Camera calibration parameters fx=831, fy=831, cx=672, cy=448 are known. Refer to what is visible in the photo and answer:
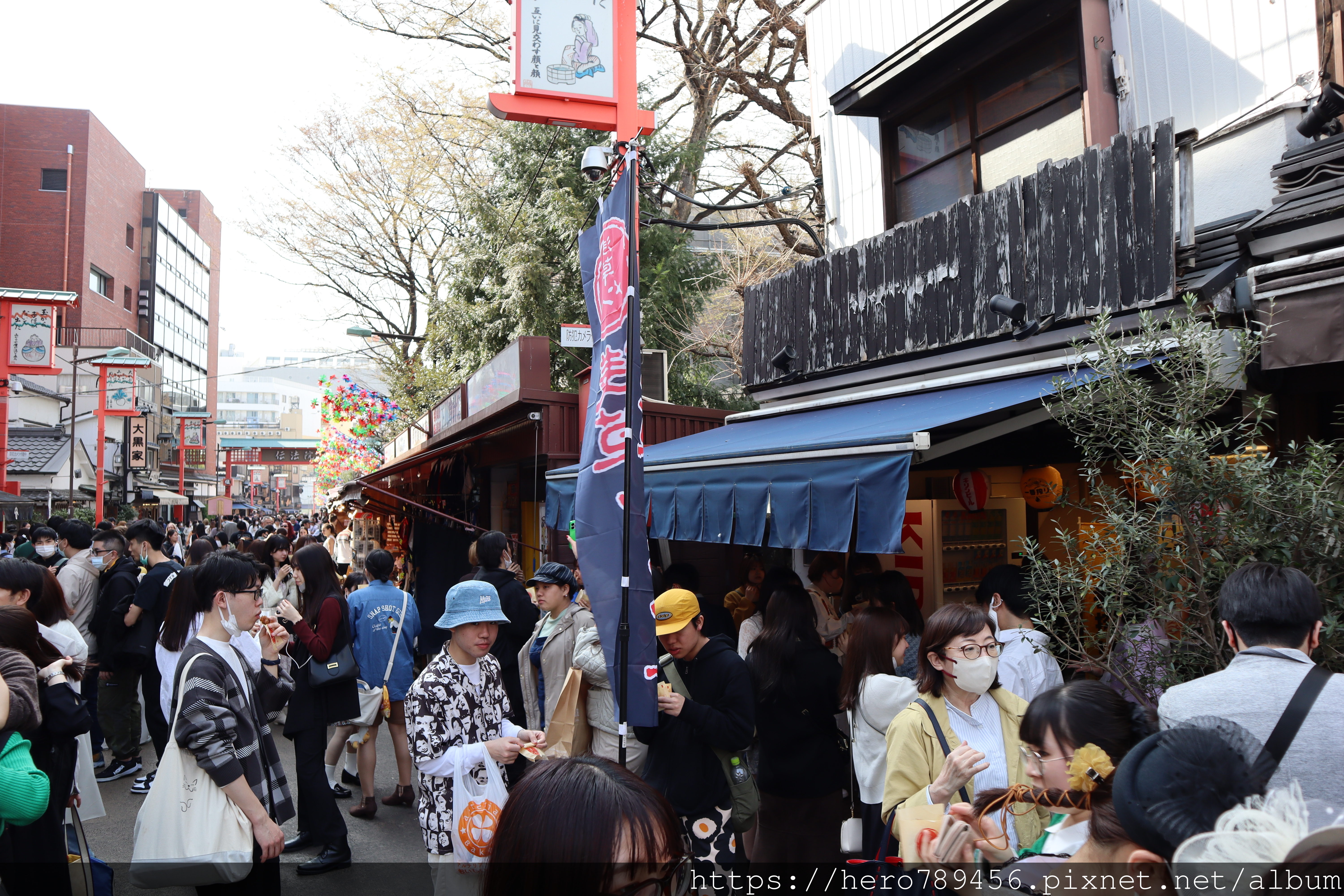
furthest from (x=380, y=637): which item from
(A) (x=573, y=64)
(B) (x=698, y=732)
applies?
(A) (x=573, y=64)

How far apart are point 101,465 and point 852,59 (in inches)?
1038

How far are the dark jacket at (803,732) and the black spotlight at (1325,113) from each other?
4.07m

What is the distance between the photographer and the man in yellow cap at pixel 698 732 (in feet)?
12.7

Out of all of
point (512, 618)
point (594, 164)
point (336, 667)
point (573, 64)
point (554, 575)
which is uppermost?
point (573, 64)

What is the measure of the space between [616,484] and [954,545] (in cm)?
564

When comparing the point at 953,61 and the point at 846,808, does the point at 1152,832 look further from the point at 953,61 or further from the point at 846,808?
the point at 953,61

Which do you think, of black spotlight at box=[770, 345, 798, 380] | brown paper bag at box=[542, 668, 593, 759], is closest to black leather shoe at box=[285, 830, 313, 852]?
brown paper bag at box=[542, 668, 593, 759]

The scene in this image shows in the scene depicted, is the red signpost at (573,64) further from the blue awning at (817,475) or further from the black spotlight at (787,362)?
the blue awning at (817,475)

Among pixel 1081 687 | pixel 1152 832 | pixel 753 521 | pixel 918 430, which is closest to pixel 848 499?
pixel 918 430

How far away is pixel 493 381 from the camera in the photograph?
11570mm

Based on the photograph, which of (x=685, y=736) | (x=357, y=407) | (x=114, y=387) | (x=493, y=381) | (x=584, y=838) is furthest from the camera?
(x=114, y=387)

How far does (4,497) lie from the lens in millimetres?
20422

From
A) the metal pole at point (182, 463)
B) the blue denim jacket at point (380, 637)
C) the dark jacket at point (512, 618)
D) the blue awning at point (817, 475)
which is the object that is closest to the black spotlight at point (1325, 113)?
the blue awning at point (817, 475)

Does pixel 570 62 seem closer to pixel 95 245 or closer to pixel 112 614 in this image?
pixel 112 614
